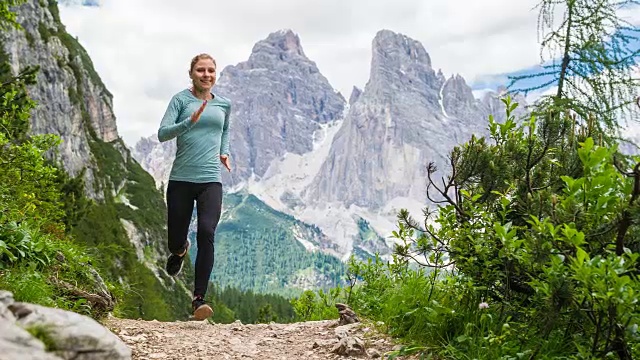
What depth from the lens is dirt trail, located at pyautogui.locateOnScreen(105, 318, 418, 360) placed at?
5.49 meters

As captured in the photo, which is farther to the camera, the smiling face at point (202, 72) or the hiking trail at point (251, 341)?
the smiling face at point (202, 72)

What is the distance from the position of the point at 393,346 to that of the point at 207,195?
325 cm

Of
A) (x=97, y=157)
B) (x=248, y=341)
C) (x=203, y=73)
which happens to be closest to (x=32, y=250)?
(x=248, y=341)

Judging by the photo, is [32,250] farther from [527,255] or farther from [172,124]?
[527,255]

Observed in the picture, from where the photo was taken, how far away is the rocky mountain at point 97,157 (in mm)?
68125

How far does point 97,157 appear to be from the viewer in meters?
113

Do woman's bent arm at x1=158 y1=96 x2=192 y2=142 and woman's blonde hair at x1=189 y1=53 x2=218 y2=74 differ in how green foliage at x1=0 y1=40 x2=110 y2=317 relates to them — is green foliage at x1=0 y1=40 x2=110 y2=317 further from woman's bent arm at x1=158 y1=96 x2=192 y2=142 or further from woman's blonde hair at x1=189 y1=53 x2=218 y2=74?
woman's blonde hair at x1=189 y1=53 x2=218 y2=74

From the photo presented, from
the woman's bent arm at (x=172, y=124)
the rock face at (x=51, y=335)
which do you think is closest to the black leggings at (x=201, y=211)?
the woman's bent arm at (x=172, y=124)

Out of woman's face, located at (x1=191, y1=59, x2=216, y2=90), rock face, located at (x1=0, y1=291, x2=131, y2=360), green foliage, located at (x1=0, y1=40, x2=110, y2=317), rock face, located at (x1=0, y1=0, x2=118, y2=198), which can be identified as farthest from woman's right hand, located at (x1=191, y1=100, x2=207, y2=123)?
rock face, located at (x1=0, y1=0, x2=118, y2=198)

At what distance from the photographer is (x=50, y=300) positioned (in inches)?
201

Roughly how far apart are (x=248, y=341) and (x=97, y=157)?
116 metres

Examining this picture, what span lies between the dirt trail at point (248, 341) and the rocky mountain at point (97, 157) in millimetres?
46347

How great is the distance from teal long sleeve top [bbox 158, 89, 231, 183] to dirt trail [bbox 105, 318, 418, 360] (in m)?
1.97

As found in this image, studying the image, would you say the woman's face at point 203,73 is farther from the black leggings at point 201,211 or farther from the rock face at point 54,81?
the rock face at point 54,81
